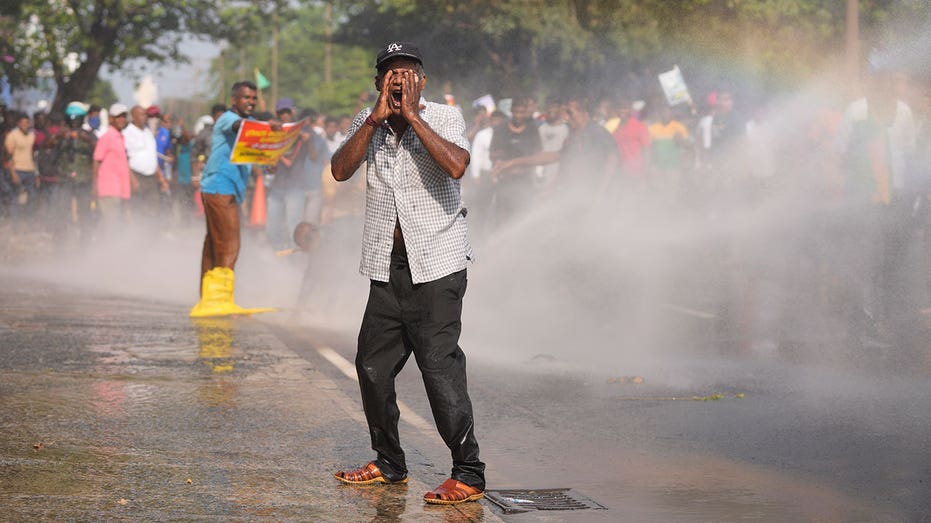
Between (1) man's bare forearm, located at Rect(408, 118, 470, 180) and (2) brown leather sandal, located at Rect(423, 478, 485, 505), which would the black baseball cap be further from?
(2) brown leather sandal, located at Rect(423, 478, 485, 505)

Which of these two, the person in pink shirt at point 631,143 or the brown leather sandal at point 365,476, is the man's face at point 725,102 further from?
the brown leather sandal at point 365,476

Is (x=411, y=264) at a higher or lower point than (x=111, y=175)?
lower

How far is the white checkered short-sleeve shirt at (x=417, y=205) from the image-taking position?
584 cm

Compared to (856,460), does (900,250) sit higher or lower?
higher

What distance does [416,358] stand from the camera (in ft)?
Answer: 19.4

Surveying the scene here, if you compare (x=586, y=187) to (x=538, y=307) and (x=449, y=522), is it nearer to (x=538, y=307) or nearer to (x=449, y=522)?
(x=538, y=307)

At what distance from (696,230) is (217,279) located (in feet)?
34.0

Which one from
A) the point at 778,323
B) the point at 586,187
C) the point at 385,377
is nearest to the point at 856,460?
the point at 385,377

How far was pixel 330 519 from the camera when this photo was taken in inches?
209

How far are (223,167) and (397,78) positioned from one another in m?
6.56

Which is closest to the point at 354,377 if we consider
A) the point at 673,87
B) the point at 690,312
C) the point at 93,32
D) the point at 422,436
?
the point at 422,436

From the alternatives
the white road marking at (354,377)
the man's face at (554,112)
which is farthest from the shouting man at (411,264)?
the man's face at (554,112)

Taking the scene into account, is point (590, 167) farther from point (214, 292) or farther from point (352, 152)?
point (352, 152)

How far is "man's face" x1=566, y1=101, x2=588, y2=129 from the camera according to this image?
16.6 m
